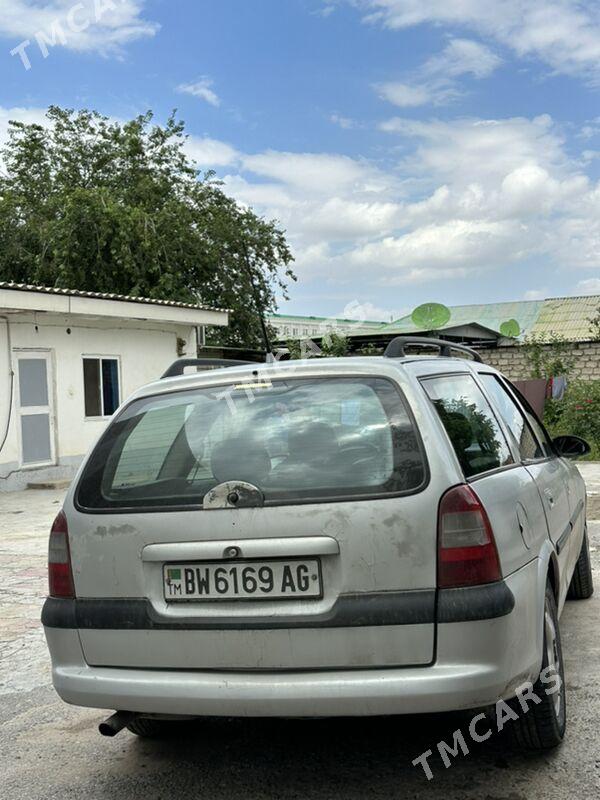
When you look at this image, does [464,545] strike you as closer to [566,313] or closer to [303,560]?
[303,560]

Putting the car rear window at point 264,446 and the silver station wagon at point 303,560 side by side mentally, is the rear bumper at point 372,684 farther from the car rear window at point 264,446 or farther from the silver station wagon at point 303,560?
the car rear window at point 264,446

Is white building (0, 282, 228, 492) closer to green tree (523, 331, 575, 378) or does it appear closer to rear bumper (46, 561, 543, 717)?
green tree (523, 331, 575, 378)

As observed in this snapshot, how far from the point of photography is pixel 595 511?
9.30 m

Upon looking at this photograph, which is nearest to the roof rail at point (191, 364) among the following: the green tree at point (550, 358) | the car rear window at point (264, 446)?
the car rear window at point (264, 446)

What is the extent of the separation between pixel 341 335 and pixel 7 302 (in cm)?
1168

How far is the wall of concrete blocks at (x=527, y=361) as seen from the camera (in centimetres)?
2066

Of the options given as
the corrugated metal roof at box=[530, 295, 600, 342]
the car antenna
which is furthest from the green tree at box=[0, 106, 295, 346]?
the corrugated metal roof at box=[530, 295, 600, 342]

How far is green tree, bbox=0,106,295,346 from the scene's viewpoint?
976 inches

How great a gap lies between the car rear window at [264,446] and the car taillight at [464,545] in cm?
14

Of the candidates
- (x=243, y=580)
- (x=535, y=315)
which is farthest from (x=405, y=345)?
(x=535, y=315)

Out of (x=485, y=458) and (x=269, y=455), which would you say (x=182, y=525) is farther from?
(x=485, y=458)

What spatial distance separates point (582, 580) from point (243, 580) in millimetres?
3379

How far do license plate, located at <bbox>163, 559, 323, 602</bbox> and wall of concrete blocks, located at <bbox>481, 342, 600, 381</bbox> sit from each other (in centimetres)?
1863

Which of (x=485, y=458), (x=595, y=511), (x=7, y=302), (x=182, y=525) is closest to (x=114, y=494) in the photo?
(x=182, y=525)
